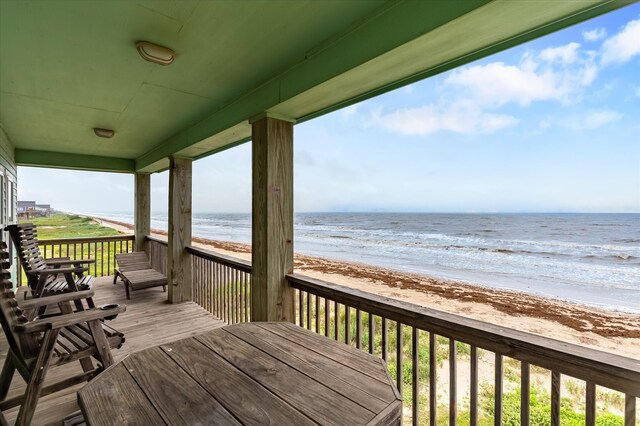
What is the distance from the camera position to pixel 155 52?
5.76 feet

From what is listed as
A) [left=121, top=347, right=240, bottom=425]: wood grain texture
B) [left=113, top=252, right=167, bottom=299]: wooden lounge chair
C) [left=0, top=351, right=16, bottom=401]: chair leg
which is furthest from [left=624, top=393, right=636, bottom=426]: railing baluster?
[left=113, top=252, right=167, bottom=299]: wooden lounge chair

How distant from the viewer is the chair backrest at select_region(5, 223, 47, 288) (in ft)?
9.40

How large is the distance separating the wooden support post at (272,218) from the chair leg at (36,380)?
1.25 m

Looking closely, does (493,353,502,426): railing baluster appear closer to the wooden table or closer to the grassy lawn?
the wooden table

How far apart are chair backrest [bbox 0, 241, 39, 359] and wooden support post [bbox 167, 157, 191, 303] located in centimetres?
230

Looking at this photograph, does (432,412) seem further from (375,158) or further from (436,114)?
(375,158)

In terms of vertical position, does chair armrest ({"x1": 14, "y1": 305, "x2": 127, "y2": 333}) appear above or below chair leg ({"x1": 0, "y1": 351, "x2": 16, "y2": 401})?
above

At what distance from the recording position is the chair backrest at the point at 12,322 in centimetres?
147

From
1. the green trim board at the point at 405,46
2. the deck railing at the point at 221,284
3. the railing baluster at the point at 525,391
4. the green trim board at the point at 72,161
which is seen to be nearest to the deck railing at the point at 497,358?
the railing baluster at the point at 525,391

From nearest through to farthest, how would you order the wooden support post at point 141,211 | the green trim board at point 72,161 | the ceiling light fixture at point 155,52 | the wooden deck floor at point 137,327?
the ceiling light fixture at point 155,52 < the wooden deck floor at point 137,327 < the green trim board at point 72,161 < the wooden support post at point 141,211

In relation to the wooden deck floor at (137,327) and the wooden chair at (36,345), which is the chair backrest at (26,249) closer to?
the wooden deck floor at (137,327)

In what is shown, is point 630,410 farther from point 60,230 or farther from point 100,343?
point 60,230

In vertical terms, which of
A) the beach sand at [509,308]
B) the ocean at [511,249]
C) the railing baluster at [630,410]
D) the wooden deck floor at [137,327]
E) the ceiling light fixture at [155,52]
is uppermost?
the ceiling light fixture at [155,52]

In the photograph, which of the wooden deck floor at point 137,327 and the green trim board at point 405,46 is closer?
the green trim board at point 405,46
